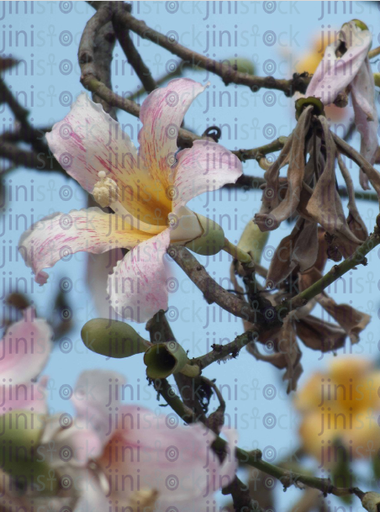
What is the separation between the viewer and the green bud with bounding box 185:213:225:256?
778 mm

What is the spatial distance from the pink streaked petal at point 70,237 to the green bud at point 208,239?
0.07m

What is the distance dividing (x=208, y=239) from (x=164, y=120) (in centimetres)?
15

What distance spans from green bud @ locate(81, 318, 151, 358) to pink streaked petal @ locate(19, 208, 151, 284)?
88mm

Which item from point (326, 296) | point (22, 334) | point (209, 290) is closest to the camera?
point (22, 334)

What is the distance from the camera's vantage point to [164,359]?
2.31ft

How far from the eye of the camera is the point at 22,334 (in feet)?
2.21

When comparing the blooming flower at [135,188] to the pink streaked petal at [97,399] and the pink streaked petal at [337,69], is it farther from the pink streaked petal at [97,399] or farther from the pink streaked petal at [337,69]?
the pink streaked petal at [337,69]

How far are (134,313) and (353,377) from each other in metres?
0.76

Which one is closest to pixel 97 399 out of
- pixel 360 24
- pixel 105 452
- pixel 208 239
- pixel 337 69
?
pixel 105 452

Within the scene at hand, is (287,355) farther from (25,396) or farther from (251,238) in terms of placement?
(25,396)

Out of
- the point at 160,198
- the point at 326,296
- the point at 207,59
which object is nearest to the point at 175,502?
the point at 160,198

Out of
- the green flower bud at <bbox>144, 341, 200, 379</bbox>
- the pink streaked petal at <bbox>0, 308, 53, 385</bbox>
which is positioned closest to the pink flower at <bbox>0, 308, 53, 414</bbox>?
the pink streaked petal at <bbox>0, 308, 53, 385</bbox>

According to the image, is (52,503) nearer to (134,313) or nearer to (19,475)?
(19,475)

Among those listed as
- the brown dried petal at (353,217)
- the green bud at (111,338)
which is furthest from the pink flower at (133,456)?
the brown dried petal at (353,217)
